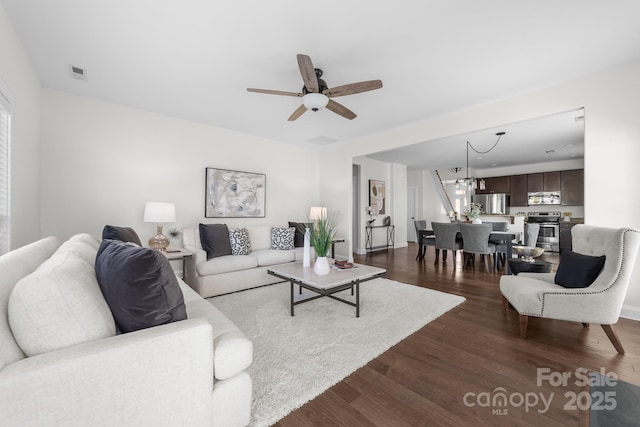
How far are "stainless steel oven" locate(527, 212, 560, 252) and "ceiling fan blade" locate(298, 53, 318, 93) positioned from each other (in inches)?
304

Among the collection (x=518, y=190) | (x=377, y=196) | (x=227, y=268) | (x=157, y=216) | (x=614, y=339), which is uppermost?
(x=518, y=190)

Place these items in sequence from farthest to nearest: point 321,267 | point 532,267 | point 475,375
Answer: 1. point 532,267
2. point 321,267
3. point 475,375

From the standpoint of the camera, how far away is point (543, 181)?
7609 mm

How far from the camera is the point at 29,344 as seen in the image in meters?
→ 0.91

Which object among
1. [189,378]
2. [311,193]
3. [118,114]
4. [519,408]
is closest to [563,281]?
[519,408]

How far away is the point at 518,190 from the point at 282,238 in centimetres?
766

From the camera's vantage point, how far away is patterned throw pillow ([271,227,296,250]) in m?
4.43

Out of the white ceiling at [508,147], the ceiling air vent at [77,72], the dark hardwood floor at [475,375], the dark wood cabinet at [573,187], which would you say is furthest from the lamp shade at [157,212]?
the dark wood cabinet at [573,187]

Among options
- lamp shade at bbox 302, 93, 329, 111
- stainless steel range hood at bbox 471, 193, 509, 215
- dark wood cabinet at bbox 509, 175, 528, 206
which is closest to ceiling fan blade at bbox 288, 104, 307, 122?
lamp shade at bbox 302, 93, 329, 111

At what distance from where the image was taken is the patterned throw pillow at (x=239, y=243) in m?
3.94

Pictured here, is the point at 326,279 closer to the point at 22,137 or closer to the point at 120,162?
the point at 22,137

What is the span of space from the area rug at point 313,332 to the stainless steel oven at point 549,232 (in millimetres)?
5706

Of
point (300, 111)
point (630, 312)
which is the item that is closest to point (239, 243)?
point (300, 111)

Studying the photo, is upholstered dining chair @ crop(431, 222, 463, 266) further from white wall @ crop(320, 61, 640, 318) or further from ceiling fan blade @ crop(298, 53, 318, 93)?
ceiling fan blade @ crop(298, 53, 318, 93)
